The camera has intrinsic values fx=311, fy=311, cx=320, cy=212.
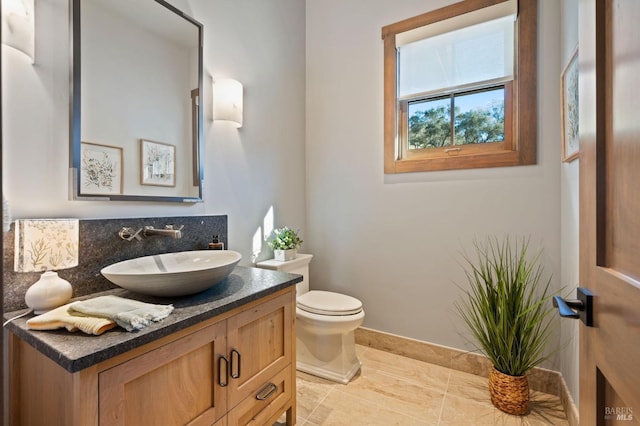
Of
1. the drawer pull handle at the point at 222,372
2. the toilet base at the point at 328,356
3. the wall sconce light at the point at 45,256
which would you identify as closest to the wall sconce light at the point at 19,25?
the wall sconce light at the point at 45,256

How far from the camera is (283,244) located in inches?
86.7

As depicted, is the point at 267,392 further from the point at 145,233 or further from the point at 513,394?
the point at 513,394

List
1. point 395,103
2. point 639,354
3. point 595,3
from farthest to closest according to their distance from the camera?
point 395,103, point 595,3, point 639,354

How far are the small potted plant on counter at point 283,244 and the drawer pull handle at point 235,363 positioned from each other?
3.33ft

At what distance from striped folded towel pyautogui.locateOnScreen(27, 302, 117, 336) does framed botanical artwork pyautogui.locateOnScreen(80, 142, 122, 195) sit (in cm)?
56

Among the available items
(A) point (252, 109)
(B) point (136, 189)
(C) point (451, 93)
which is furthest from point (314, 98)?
(B) point (136, 189)

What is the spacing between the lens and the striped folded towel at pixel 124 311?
91 centimetres

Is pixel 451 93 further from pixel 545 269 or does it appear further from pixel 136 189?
pixel 136 189

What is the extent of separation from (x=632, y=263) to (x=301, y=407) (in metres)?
1.65

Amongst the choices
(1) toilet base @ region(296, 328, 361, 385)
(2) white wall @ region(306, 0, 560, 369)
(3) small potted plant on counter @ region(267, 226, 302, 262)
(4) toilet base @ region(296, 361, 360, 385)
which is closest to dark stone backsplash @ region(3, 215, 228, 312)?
(3) small potted plant on counter @ region(267, 226, 302, 262)

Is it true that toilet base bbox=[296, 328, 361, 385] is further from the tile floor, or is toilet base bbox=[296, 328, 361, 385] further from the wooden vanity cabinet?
the wooden vanity cabinet

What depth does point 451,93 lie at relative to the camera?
2162mm

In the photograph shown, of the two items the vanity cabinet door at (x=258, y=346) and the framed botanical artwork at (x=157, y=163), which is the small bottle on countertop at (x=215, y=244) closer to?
the framed botanical artwork at (x=157, y=163)

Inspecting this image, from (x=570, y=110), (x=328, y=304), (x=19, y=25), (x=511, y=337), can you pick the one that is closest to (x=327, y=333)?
(x=328, y=304)
